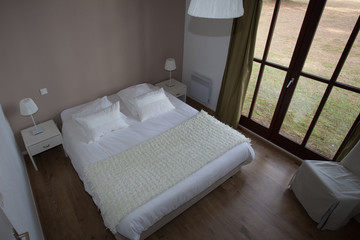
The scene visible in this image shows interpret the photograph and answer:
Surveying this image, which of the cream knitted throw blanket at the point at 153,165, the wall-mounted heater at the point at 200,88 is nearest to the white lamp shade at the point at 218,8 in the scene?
the cream knitted throw blanket at the point at 153,165

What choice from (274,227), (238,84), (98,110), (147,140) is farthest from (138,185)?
(238,84)

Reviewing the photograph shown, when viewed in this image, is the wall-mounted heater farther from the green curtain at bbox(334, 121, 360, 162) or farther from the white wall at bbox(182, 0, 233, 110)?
the green curtain at bbox(334, 121, 360, 162)

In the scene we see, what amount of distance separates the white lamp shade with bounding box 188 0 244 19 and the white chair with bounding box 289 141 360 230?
6.45 ft

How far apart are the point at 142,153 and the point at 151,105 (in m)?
0.84

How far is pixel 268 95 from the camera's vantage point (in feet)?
10.9

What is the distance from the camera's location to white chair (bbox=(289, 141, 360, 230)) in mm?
2104

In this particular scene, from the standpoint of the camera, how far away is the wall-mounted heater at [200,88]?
155 inches

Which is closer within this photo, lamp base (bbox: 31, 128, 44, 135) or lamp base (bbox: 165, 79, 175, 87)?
lamp base (bbox: 31, 128, 44, 135)

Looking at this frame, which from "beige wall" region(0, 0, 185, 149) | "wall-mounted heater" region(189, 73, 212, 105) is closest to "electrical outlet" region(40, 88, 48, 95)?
"beige wall" region(0, 0, 185, 149)

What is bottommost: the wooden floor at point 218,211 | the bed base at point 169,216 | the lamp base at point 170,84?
the wooden floor at point 218,211

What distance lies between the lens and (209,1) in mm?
1177

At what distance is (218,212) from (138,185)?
101 cm

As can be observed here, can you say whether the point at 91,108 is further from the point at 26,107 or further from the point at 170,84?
the point at 170,84

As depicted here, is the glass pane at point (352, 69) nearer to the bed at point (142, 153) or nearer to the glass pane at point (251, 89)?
the glass pane at point (251, 89)
